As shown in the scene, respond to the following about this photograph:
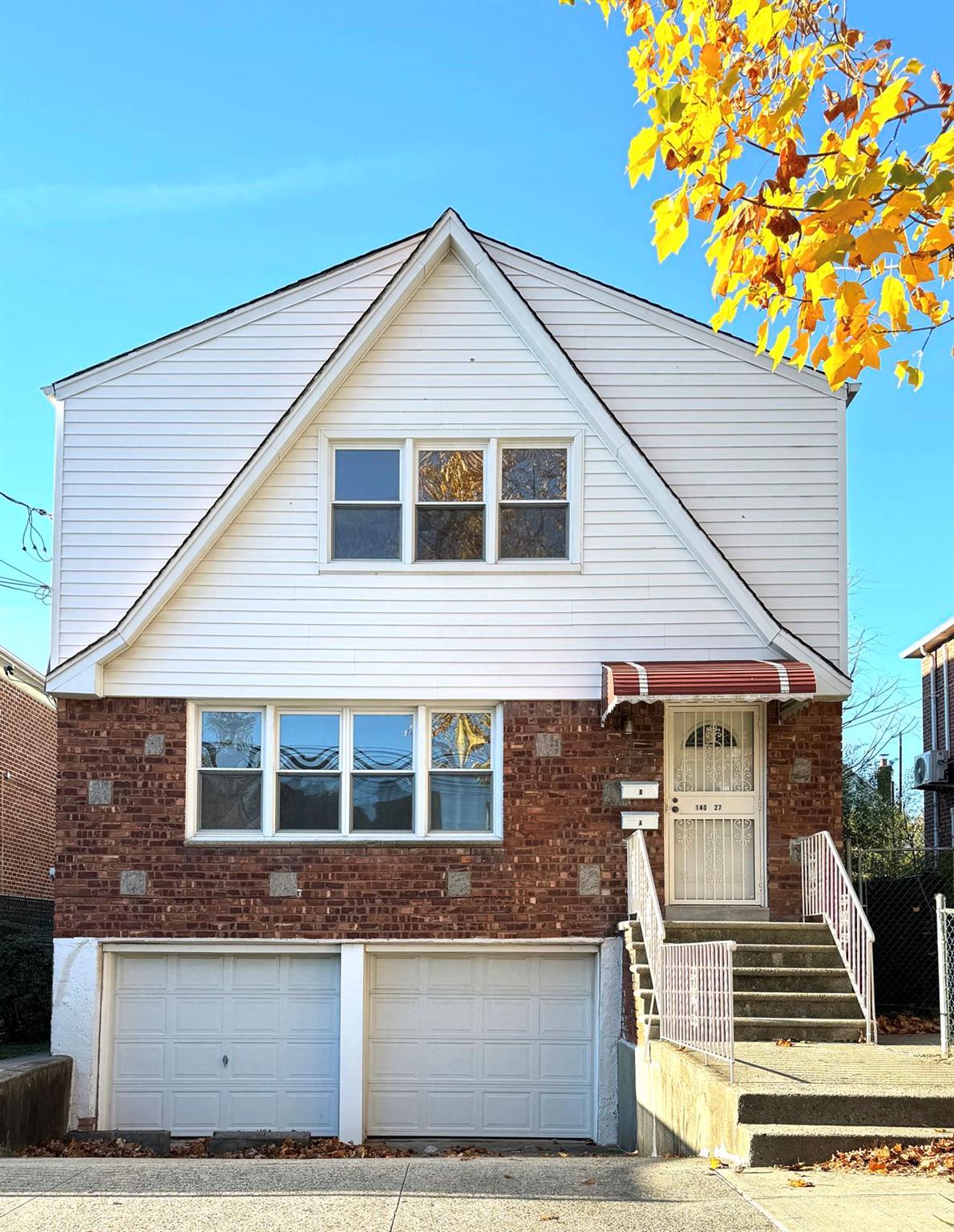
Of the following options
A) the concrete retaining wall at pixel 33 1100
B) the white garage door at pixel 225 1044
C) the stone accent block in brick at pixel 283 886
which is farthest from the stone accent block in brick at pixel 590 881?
the concrete retaining wall at pixel 33 1100

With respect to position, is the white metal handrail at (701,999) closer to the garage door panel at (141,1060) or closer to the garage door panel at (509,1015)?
the garage door panel at (509,1015)

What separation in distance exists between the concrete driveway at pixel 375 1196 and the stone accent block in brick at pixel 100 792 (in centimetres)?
585

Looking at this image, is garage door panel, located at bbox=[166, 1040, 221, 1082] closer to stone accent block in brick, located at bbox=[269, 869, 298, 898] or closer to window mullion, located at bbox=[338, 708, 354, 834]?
stone accent block in brick, located at bbox=[269, 869, 298, 898]

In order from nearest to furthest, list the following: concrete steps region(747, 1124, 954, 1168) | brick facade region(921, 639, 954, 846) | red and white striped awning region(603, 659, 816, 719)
Result: concrete steps region(747, 1124, 954, 1168)
red and white striped awning region(603, 659, 816, 719)
brick facade region(921, 639, 954, 846)

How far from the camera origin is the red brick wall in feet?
75.6

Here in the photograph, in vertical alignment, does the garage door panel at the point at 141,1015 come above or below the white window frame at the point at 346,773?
below

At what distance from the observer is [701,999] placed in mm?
10445

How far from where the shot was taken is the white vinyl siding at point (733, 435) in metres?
15.1

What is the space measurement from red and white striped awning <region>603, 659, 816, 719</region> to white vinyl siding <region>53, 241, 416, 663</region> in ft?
16.7

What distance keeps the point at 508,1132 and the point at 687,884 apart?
3.20m

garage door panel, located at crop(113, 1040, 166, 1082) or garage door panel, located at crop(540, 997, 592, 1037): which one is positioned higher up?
garage door panel, located at crop(540, 997, 592, 1037)

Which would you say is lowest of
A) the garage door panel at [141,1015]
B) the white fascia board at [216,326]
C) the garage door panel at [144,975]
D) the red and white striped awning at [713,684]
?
the garage door panel at [141,1015]

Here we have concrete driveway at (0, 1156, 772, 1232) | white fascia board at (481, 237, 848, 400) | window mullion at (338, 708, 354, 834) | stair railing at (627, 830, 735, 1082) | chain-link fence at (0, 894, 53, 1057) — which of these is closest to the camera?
concrete driveway at (0, 1156, 772, 1232)

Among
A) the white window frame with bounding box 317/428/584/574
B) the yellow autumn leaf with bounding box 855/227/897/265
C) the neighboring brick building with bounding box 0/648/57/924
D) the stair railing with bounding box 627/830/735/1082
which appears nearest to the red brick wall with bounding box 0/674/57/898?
the neighboring brick building with bounding box 0/648/57/924
